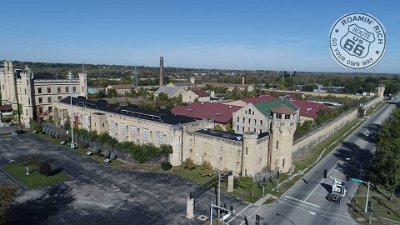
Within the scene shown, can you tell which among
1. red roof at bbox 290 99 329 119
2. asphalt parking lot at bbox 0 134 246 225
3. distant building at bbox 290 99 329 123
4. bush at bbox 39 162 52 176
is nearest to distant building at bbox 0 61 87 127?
asphalt parking lot at bbox 0 134 246 225

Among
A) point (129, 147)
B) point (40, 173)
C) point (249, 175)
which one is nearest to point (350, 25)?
point (249, 175)

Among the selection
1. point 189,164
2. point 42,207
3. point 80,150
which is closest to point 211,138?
point 189,164

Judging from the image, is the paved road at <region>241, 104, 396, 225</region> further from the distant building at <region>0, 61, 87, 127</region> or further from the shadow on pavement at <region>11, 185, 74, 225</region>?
the distant building at <region>0, 61, 87, 127</region>

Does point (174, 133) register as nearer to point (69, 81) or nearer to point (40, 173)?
point (40, 173)

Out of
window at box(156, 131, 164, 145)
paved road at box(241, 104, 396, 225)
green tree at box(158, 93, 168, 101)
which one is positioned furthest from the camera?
green tree at box(158, 93, 168, 101)

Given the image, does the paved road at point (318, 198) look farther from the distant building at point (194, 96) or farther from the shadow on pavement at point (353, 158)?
the distant building at point (194, 96)

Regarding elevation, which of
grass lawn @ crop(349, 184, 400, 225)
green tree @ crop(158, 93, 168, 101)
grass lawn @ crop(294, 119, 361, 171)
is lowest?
grass lawn @ crop(349, 184, 400, 225)
